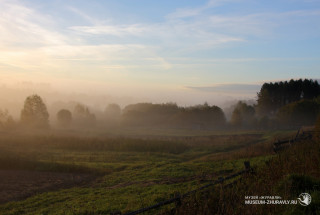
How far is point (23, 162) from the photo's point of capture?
29828mm

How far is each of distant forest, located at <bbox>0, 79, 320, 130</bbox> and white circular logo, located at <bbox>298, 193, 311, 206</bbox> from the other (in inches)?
2633

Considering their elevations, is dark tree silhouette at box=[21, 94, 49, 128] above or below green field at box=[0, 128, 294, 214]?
above

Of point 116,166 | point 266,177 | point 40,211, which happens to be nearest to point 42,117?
point 116,166

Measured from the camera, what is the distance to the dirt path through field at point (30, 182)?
19.2 metres

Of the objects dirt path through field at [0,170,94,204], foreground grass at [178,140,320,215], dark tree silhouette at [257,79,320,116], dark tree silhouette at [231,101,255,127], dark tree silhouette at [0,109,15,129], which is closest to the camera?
foreground grass at [178,140,320,215]

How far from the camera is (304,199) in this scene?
311 inches

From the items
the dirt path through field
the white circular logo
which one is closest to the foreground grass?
the white circular logo

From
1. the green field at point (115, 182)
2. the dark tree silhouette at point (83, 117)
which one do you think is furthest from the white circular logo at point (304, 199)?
the dark tree silhouette at point (83, 117)

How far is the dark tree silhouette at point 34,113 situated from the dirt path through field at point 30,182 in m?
60.6

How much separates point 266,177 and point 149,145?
36.2m

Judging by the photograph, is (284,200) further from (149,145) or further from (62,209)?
(149,145)

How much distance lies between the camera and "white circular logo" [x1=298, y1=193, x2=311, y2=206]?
25.2 ft

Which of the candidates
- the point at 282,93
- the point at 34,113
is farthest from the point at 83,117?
the point at 282,93

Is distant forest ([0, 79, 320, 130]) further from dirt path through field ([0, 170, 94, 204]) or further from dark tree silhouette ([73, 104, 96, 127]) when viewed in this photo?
dirt path through field ([0, 170, 94, 204])
